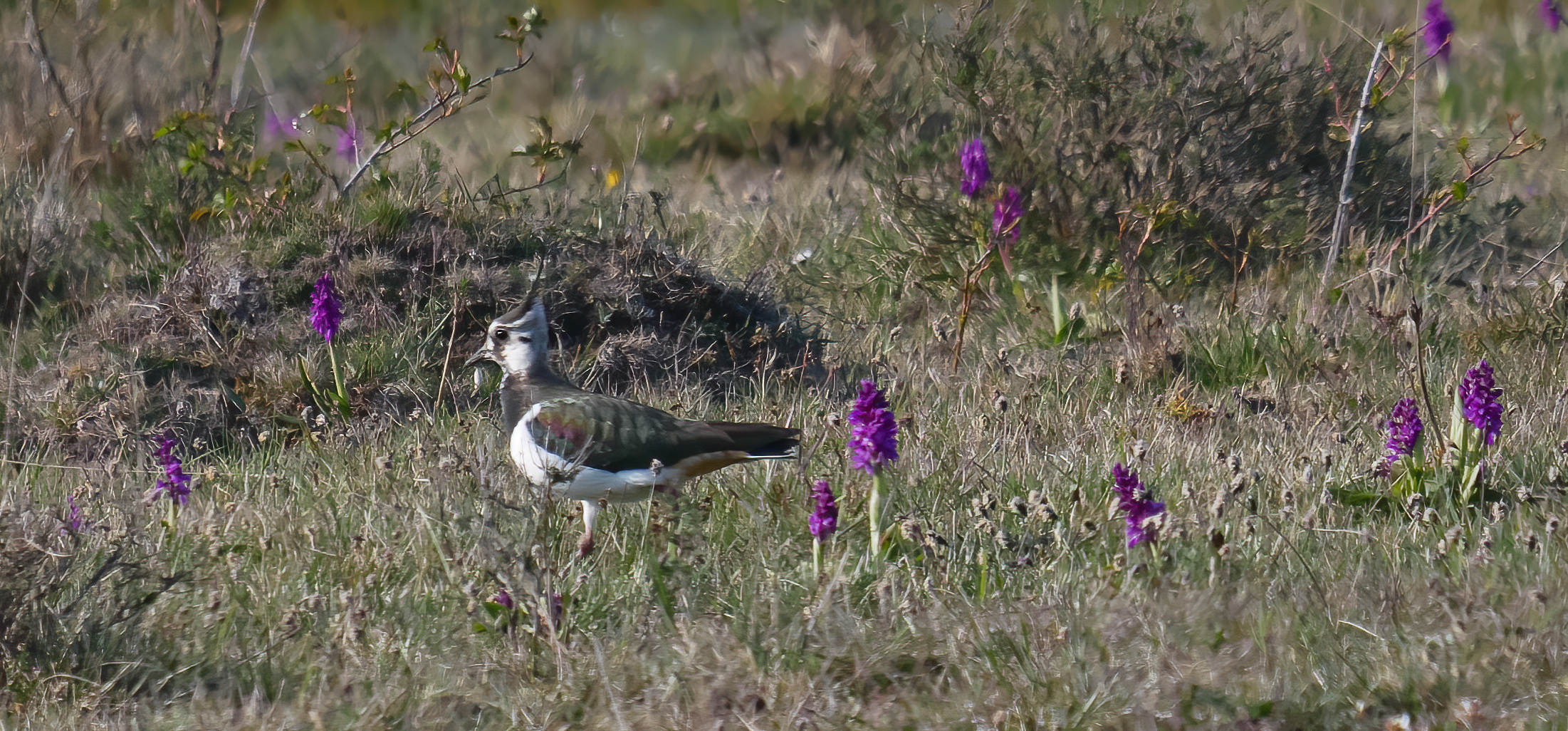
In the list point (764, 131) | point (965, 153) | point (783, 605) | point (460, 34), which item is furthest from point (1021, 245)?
point (460, 34)

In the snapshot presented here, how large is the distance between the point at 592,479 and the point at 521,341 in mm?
877

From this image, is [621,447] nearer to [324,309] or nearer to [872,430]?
[872,430]

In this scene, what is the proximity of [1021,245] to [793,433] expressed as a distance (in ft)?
11.4

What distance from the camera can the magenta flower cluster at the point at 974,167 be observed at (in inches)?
255

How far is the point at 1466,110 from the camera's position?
11180 mm

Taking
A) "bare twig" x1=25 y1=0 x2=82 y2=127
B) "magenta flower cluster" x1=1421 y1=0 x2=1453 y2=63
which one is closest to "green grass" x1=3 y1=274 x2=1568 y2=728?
"magenta flower cluster" x1=1421 y1=0 x2=1453 y2=63

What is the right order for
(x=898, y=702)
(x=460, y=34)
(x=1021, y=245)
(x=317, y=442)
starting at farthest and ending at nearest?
(x=460, y=34) → (x=1021, y=245) → (x=317, y=442) → (x=898, y=702)

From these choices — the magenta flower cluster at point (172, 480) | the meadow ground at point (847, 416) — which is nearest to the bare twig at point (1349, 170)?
the meadow ground at point (847, 416)

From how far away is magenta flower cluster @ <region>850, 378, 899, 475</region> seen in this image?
3156 millimetres

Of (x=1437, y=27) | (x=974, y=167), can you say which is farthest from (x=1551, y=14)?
(x=974, y=167)

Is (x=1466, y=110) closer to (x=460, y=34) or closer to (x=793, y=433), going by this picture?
(x=793, y=433)

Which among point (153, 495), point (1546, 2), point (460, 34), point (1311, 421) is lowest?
point (460, 34)

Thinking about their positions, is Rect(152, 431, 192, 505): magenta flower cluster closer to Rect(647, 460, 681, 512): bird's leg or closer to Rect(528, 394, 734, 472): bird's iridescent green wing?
Rect(528, 394, 734, 472): bird's iridescent green wing

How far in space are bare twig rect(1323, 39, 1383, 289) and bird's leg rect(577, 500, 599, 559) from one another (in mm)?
3871
